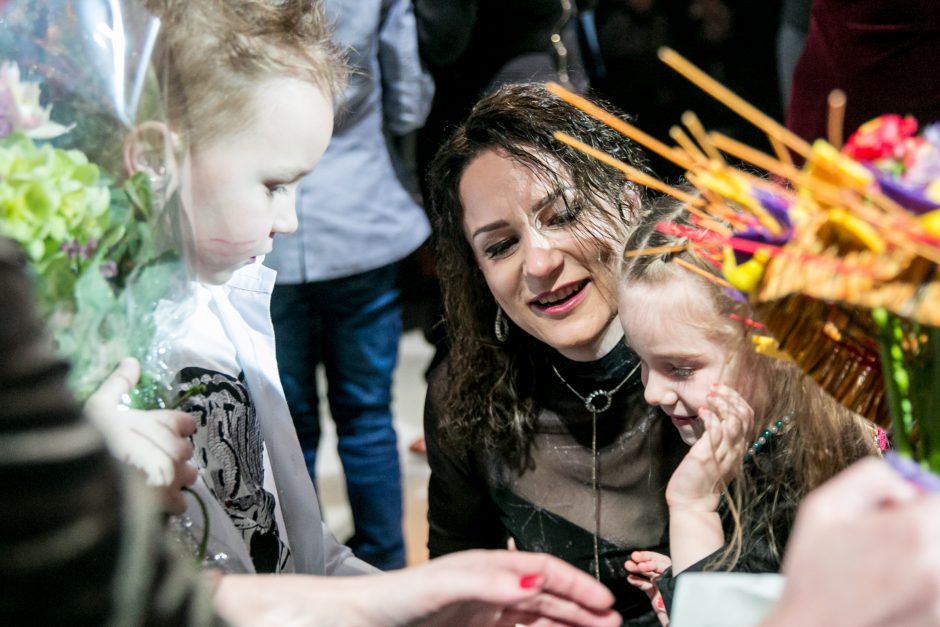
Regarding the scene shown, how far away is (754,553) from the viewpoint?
1.05 meters

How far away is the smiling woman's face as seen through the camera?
4.16 ft

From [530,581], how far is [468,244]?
66 cm

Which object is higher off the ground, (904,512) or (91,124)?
(91,124)

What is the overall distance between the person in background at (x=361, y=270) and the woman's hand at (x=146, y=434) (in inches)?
41.3

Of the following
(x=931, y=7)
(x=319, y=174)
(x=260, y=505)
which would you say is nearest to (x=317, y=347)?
(x=319, y=174)

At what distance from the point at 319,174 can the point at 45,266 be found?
4.16ft

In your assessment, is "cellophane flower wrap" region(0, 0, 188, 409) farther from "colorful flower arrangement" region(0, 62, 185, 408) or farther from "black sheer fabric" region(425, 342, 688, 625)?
"black sheer fabric" region(425, 342, 688, 625)

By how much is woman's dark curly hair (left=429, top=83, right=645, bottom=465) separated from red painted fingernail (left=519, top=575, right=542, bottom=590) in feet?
1.86

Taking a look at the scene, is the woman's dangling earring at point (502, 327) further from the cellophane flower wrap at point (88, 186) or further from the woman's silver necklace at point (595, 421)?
the cellophane flower wrap at point (88, 186)

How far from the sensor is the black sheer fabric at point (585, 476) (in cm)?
134

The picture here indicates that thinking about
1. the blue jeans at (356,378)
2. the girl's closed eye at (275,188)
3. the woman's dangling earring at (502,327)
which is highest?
the girl's closed eye at (275,188)

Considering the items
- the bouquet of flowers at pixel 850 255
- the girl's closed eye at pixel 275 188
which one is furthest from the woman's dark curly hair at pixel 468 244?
the bouquet of flowers at pixel 850 255

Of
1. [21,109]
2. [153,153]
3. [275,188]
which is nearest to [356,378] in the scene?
[275,188]

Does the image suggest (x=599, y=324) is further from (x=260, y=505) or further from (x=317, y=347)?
(x=317, y=347)
